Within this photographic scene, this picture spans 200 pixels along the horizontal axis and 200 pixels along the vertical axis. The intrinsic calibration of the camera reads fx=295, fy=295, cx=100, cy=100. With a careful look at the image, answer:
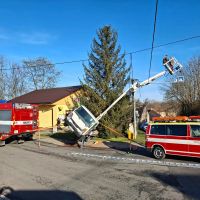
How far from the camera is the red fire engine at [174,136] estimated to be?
531 inches

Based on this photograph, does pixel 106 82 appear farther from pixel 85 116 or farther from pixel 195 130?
pixel 195 130

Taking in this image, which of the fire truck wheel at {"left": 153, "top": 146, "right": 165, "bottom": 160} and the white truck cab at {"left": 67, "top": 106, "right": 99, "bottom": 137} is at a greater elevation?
the white truck cab at {"left": 67, "top": 106, "right": 99, "bottom": 137}

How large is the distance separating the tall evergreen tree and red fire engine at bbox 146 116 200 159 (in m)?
9.82

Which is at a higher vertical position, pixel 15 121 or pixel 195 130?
pixel 15 121

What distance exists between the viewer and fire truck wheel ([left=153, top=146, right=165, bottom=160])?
48.0 ft

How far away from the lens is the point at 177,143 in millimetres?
14008

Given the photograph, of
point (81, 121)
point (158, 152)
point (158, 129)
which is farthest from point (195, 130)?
point (81, 121)

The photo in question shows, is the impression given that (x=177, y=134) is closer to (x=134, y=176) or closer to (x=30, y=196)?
(x=134, y=176)

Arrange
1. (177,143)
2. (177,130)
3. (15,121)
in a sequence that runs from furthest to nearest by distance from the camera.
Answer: (15,121), (177,130), (177,143)

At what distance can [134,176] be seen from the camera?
35.8 ft

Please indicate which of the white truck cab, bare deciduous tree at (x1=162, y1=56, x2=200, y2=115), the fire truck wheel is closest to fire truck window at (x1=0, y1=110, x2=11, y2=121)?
the white truck cab

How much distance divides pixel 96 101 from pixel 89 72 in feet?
9.04

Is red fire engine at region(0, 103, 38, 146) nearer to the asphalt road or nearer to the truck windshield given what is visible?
the truck windshield

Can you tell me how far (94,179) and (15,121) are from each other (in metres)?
11.5
